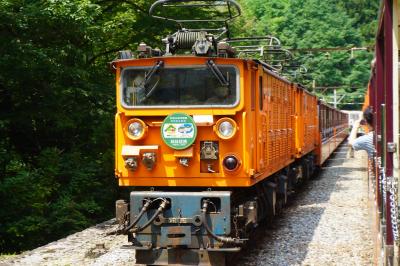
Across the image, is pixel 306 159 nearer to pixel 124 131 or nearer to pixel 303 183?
pixel 303 183

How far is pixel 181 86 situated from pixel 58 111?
7729mm

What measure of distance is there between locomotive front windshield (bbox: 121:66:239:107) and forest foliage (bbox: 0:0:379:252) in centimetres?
562

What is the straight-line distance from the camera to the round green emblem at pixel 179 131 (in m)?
7.20

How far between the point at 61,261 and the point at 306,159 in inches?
363

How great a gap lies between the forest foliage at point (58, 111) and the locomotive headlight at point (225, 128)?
21.5 ft

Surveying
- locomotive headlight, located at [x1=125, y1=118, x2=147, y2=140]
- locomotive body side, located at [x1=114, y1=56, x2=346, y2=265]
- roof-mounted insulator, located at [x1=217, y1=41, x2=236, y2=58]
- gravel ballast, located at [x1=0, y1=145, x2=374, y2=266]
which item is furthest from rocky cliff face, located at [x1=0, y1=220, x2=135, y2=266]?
roof-mounted insulator, located at [x1=217, y1=41, x2=236, y2=58]

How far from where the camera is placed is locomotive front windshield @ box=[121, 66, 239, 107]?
732 centimetres

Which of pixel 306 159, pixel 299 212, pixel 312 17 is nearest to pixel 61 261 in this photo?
pixel 299 212

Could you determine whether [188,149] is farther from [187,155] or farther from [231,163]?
[231,163]

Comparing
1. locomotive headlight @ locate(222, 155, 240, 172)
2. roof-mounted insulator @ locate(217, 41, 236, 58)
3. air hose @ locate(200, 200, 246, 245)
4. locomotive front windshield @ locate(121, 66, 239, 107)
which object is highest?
roof-mounted insulator @ locate(217, 41, 236, 58)

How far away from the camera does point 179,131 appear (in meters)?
→ 7.23

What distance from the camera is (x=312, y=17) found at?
51.4 meters

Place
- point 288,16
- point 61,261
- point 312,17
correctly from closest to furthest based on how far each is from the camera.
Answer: point 61,261 < point 288,16 < point 312,17

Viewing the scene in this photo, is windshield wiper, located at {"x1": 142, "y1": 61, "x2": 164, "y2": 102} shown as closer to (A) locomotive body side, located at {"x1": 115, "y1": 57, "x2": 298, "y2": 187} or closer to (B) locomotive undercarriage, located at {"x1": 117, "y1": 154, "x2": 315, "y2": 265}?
(A) locomotive body side, located at {"x1": 115, "y1": 57, "x2": 298, "y2": 187}
